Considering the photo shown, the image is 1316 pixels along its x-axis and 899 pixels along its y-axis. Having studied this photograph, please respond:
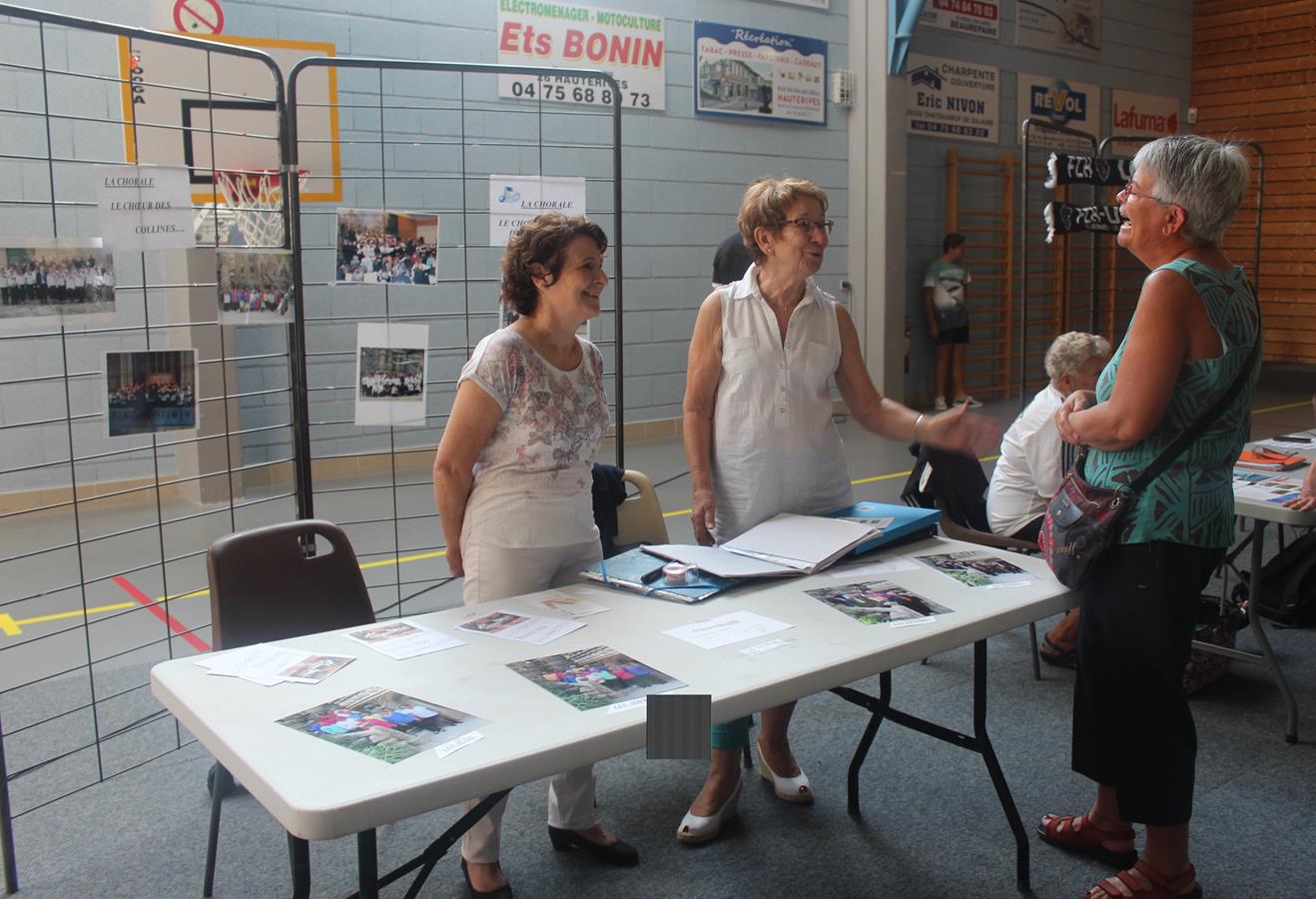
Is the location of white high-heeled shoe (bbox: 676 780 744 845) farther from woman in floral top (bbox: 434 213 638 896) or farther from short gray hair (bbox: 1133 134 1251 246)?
short gray hair (bbox: 1133 134 1251 246)

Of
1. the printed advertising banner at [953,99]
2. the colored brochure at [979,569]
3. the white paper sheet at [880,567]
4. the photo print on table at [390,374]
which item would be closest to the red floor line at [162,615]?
the photo print on table at [390,374]

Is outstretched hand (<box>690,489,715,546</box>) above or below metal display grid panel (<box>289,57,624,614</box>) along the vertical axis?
below

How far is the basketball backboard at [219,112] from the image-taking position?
269 centimetres

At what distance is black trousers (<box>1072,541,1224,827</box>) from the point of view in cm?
189

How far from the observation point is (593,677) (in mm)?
1508

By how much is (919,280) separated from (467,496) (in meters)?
7.47

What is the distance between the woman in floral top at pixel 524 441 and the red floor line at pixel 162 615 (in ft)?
5.00

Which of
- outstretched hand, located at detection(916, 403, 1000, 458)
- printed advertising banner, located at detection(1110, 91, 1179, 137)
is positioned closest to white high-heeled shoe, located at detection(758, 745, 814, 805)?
outstretched hand, located at detection(916, 403, 1000, 458)

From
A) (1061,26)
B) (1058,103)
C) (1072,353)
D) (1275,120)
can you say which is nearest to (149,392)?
(1072,353)

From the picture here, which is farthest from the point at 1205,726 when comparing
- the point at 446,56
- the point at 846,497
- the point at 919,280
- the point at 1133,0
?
the point at 1133,0

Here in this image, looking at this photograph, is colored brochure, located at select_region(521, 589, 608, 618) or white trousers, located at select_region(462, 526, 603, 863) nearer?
colored brochure, located at select_region(521, 589, 608, 618)

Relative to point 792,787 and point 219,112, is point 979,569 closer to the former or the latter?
point 792,787

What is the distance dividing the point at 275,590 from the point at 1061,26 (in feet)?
31.8

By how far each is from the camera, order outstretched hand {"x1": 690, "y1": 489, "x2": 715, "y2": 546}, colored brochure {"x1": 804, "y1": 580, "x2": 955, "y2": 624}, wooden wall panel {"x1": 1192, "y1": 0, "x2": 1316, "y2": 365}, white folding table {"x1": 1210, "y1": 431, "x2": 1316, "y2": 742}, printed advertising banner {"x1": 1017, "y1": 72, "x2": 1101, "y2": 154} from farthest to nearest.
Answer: wooden wall panel {"x1": 1192, "y1": 0, "x2": 1316, "y2": 365}
printed advertising banner {"x1": 1017, "y1": 72, "x2": 1101, "y2": 154}
white folding table {"x1": 1210, "y1": 431, "x2": 1316, "y2": 742}
outstretched hand {"x1": 690, "y1": 489, "x2": 715, "y2": 546}
colored brochure {"x1": 804, "y1": 580, "x2": 955, "y2": 624}
